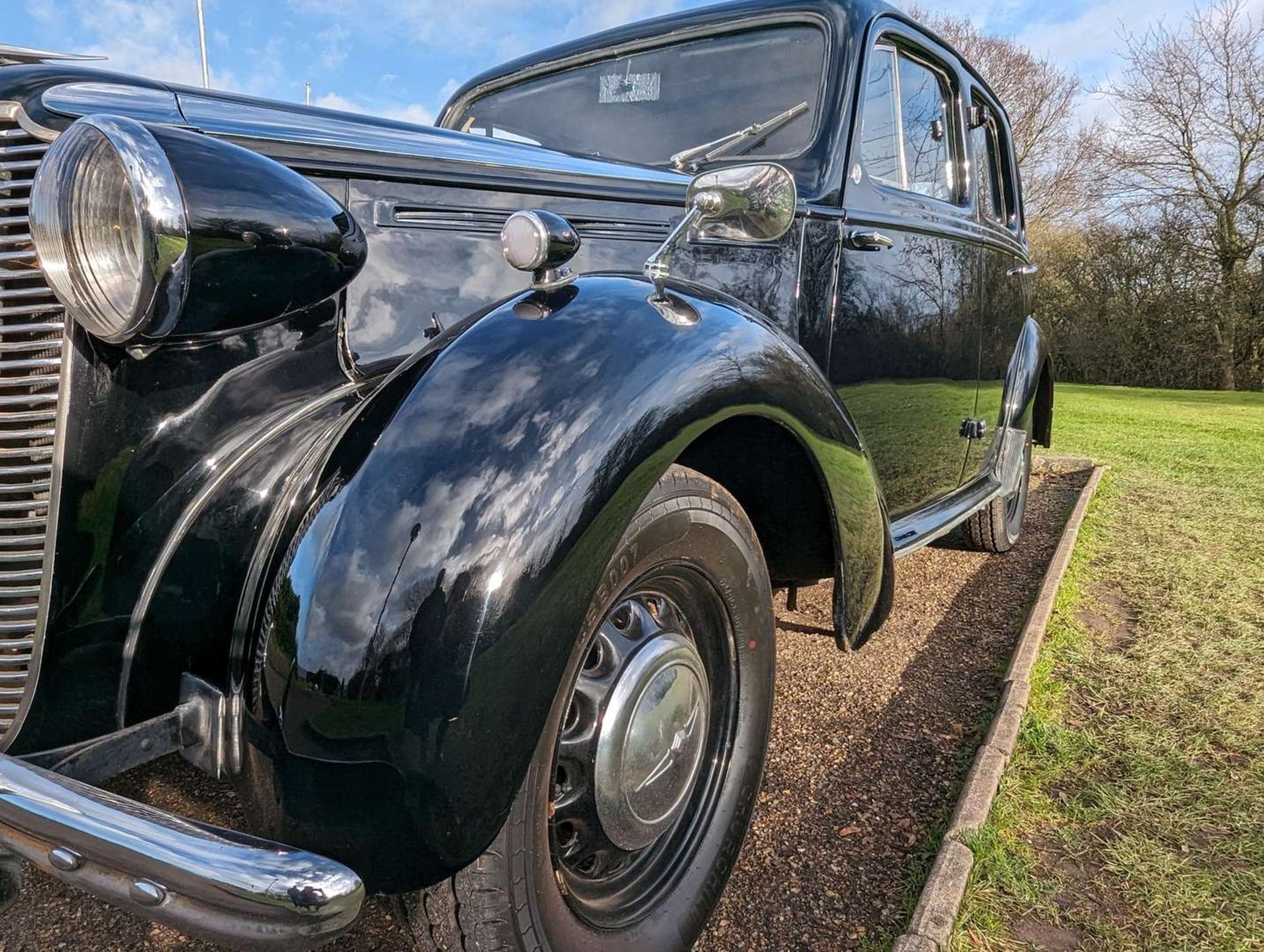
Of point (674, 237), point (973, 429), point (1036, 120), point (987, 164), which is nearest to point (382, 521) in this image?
point (674, 237)

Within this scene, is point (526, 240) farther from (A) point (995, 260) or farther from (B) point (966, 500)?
(A) point (995, 260)

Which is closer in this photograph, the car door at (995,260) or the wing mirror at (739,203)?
the wing mirror at (739,203)

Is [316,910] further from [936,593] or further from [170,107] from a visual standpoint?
[936,593]

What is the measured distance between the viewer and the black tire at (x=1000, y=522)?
4070 millimetres

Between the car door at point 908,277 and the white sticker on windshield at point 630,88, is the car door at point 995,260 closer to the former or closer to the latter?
the car door at point 908,277

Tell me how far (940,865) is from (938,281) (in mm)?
1978

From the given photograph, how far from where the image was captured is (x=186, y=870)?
91 centimetres

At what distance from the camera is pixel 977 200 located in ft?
11.2

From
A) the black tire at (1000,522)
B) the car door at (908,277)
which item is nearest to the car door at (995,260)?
the car door at (908,277)

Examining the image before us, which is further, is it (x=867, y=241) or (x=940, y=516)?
(x=940, y=516)

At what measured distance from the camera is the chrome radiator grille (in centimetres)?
119

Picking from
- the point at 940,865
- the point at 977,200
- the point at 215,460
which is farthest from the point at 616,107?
the point at 940,865

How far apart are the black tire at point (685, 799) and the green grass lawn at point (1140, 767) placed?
50 cm

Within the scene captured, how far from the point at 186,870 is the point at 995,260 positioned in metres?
3.49
